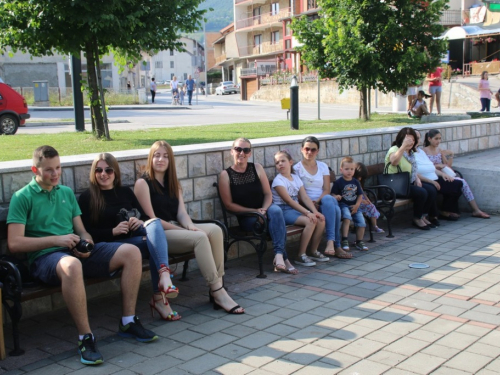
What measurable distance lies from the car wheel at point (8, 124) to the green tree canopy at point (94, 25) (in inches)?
274

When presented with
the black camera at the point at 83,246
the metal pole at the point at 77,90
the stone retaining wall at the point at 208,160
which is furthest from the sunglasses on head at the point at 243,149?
the metal pole at the point at 77,90

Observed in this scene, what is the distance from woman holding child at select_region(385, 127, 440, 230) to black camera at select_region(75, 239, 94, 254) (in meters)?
5.25

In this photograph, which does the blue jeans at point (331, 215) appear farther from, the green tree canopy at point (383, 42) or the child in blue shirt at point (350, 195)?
the green tree canopy at point (383, 42)

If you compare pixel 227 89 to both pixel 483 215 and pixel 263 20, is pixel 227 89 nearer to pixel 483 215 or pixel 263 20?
pixel 263 20

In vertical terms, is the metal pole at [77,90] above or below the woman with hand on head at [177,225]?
above

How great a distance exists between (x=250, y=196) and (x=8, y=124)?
1352 centimetres

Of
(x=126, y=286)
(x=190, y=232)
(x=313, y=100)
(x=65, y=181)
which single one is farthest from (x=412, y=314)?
(x=313, y=100)

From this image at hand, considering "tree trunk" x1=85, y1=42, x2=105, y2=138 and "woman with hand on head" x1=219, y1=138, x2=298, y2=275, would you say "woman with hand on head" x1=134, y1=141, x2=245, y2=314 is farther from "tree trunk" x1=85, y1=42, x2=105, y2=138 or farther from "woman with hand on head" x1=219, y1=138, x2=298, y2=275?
"tree trunk" x1=85, y1=42, x2=105, y2=138

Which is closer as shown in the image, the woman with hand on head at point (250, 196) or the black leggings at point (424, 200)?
the woman with hand on head at point (250, 196)

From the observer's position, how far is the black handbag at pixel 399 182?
8.91 m

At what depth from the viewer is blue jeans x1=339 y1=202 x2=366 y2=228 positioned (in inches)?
306

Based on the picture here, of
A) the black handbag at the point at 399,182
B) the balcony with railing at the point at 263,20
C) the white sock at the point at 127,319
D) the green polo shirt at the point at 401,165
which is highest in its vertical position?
the balcony with railing at the point at 263,20

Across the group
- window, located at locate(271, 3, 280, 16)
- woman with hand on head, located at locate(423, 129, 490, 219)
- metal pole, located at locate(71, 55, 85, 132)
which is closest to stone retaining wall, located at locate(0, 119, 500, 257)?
woman with hand on head, located at locate(423, 129, 490, 219)

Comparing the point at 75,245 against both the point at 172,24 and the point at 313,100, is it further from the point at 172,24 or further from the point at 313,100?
the point at 313,100
